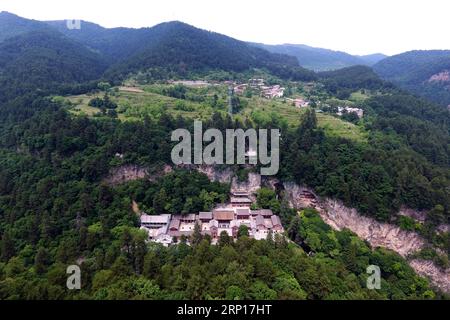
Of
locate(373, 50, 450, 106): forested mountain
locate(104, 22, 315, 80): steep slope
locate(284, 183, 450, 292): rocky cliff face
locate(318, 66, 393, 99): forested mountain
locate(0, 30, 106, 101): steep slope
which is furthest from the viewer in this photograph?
locate(373, 50, 450, 106): forested mountain

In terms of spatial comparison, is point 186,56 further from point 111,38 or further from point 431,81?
point 431,81

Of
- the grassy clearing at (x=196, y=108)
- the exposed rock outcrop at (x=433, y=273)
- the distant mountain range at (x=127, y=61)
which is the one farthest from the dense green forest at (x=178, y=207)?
the distant mountain range at (x=127, y=61)

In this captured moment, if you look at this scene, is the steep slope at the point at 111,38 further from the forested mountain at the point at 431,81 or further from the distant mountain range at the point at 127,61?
the forested mountain at the point at 431,81

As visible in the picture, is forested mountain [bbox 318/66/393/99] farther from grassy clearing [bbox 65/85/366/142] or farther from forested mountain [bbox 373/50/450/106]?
forested mountain [bbox 373/50/450/106]

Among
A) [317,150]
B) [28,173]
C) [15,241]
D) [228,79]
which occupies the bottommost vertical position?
[15,241]

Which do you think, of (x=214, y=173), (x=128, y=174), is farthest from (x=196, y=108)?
(x=128, y=174)

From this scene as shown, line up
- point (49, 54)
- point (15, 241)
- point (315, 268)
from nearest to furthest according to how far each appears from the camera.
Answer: point (315, 268) < point (15, 241) < point (49, 54)

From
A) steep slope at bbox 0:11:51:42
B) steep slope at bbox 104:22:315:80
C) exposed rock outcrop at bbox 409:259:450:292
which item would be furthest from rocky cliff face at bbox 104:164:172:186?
steep slope at bbox 0:11:51:42

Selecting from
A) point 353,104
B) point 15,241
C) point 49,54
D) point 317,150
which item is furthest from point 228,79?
point 15,241
